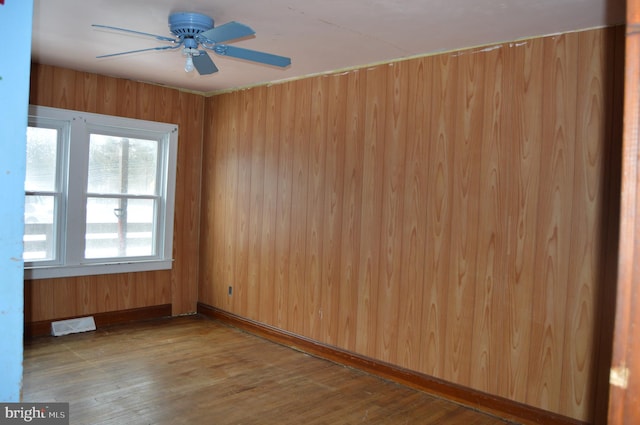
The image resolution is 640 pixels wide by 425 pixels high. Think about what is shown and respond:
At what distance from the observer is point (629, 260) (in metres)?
0.70

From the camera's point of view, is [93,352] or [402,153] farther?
[93,352]

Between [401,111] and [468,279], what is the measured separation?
1.38m

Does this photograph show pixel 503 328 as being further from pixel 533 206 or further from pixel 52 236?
pixel 52 236

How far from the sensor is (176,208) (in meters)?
5.42

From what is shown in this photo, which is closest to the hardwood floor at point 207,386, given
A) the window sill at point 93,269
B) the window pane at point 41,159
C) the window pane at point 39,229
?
the window sill at point 93,269

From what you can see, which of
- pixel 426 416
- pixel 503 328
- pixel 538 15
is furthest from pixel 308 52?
pixel 426 416

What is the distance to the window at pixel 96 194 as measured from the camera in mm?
4473

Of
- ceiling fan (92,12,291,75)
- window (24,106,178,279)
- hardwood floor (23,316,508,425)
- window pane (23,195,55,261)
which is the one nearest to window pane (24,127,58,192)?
window (24,106,178,279)

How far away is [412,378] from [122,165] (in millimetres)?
3598

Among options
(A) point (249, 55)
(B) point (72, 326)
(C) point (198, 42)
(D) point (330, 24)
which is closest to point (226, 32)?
(A) point (249, 55)

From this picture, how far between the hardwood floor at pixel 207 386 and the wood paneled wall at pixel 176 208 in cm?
42

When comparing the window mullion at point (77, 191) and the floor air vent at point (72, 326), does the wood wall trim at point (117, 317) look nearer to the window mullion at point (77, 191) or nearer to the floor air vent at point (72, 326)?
the floor air vent at point (72, 326)

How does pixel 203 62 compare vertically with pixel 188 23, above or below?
below

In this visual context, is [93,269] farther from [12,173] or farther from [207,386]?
[12,173]
